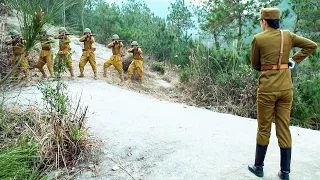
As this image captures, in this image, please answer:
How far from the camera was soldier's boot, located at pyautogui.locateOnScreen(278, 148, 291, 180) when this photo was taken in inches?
132

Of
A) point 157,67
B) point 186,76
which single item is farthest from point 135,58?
point 157,67

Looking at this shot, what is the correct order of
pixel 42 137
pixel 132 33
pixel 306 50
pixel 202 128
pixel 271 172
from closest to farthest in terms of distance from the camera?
pixel 306 50, pixel 271 172, pixel 42 137, pixel 202 128, pixel 132 33

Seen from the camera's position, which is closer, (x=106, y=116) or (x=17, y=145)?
(x=17, y=145)

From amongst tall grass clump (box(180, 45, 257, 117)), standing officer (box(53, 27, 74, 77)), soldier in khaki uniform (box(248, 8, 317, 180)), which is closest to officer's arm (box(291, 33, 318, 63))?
soldier in khaki uniform (box(248, 8, 317, 180))

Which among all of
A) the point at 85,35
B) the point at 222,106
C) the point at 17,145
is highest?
the point at 85,35

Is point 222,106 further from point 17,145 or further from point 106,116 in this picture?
point 17,145

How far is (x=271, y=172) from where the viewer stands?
361 cm

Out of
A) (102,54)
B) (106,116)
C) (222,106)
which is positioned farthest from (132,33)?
(106,116)

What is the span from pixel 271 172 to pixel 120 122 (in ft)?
7.76

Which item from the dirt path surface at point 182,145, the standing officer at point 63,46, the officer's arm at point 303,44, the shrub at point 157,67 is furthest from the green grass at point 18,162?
the shrub at point 157,67

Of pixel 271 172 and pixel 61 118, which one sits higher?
pixel 61 118

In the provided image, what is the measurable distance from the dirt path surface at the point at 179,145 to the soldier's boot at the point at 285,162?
5.3 inches

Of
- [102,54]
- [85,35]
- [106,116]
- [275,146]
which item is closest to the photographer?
[275,146]

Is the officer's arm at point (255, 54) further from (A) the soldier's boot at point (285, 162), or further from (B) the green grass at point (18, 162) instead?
(B) the green grass at point (18, 162)
